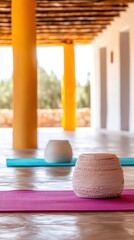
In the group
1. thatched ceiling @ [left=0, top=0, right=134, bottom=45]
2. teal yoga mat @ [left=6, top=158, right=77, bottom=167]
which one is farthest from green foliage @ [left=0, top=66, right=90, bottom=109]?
teal yoga mat @ [left=6, top=158, right=77, bottom=167]

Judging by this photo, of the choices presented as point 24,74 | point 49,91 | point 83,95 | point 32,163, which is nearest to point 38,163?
point 32,163

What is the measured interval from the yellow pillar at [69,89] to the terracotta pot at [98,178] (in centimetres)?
1853

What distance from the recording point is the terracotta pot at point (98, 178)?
498 cm

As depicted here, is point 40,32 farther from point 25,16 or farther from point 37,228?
point 37,228

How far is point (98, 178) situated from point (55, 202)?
453 mm

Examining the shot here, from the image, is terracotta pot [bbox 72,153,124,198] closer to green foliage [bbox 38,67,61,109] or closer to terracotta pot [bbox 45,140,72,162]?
terracotta pot [bbox 45,140,72,162]

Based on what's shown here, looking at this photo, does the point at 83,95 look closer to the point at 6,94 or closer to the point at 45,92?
the point at 45,92

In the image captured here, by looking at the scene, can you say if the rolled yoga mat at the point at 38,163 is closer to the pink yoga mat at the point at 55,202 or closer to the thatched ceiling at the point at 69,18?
the pink yoga mat at the point at 55,202

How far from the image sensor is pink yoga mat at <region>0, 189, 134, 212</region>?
14.6ft

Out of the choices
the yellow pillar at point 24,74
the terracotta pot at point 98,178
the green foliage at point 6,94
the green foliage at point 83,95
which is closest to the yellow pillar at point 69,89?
the green foliage at point 83,95

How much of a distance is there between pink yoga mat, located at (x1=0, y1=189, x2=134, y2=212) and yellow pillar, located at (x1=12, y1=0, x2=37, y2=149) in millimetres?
6527

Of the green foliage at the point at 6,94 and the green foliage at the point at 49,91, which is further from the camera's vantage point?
the green foliage at the point at 6,94

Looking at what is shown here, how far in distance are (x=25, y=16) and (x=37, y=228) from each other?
8.58 meters

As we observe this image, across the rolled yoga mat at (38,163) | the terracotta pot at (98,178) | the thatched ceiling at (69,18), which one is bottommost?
the rolled yoga mat at (38,163)
